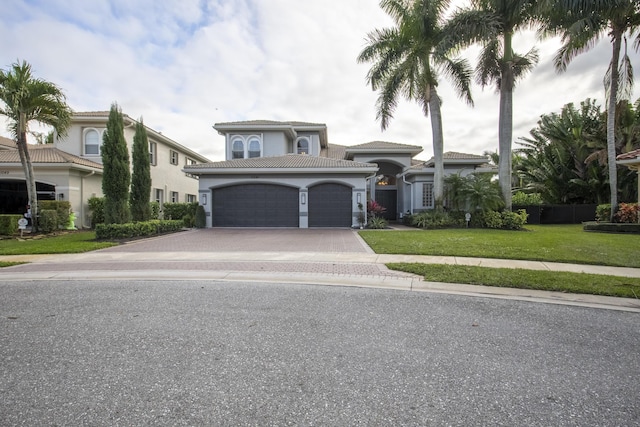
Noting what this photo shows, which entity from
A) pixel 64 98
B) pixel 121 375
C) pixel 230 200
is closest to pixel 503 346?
pixel 121 375

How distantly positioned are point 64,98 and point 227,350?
17.6 meters

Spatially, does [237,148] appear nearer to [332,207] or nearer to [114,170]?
[332,207]

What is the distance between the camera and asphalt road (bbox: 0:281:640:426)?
95.3 inches

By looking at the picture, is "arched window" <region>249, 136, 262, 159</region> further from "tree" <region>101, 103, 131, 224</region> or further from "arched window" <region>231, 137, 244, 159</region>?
"tree" <region>101, 103, 131, 224</region>

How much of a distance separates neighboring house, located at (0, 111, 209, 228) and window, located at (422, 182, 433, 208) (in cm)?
→ 1872

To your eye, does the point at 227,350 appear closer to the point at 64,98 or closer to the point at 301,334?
the point at 301,334

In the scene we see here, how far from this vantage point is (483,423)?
2297 mm

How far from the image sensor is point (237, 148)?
24750mm

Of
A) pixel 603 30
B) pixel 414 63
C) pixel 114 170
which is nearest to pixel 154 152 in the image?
pixel 114 170

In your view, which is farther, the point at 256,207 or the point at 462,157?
the point at 462,157

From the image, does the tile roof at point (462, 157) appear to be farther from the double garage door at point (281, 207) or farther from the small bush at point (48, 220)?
the small bush at point (48, 220)

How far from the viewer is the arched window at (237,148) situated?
24.7 m

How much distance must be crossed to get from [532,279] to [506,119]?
1471 centimetres

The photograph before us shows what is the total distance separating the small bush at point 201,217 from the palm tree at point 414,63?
39.4 feet
